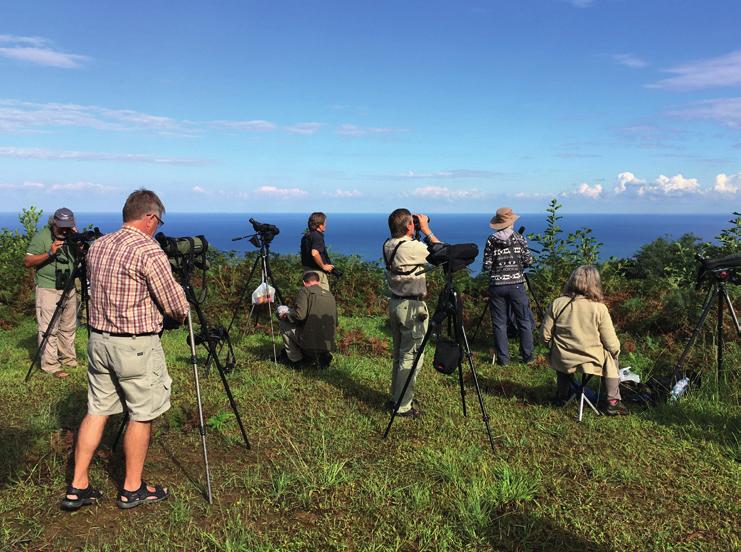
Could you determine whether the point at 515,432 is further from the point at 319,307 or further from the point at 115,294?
the point at 115,294

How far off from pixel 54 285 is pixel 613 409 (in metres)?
7.72

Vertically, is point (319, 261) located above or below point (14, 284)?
above

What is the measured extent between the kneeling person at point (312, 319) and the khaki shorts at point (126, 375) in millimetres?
3405

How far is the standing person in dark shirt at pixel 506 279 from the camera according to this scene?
24.9ft

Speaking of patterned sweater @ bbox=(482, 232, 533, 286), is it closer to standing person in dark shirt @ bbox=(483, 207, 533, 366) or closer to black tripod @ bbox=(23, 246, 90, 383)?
standing person in dark shirt @ bbox=(483, 207, 533, 366)

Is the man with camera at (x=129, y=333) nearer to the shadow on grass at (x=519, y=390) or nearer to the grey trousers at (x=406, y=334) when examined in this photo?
the grey trousers at (x=406, y=334)

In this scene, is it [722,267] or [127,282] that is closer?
[127,282]

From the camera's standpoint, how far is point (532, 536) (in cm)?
357

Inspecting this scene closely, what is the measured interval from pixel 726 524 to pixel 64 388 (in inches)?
291

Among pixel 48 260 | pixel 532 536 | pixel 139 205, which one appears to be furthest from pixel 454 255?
pixel 48 260

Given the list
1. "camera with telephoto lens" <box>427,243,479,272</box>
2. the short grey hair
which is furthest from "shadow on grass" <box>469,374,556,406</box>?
the short grey hair

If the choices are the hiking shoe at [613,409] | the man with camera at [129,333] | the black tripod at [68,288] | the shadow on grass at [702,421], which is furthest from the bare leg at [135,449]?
the shadow on grass at [702,421]

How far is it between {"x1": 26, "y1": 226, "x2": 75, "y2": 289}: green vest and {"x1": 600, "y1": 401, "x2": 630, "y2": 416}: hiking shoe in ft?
23.8

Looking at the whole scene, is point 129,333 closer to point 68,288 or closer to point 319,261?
point 68,288
